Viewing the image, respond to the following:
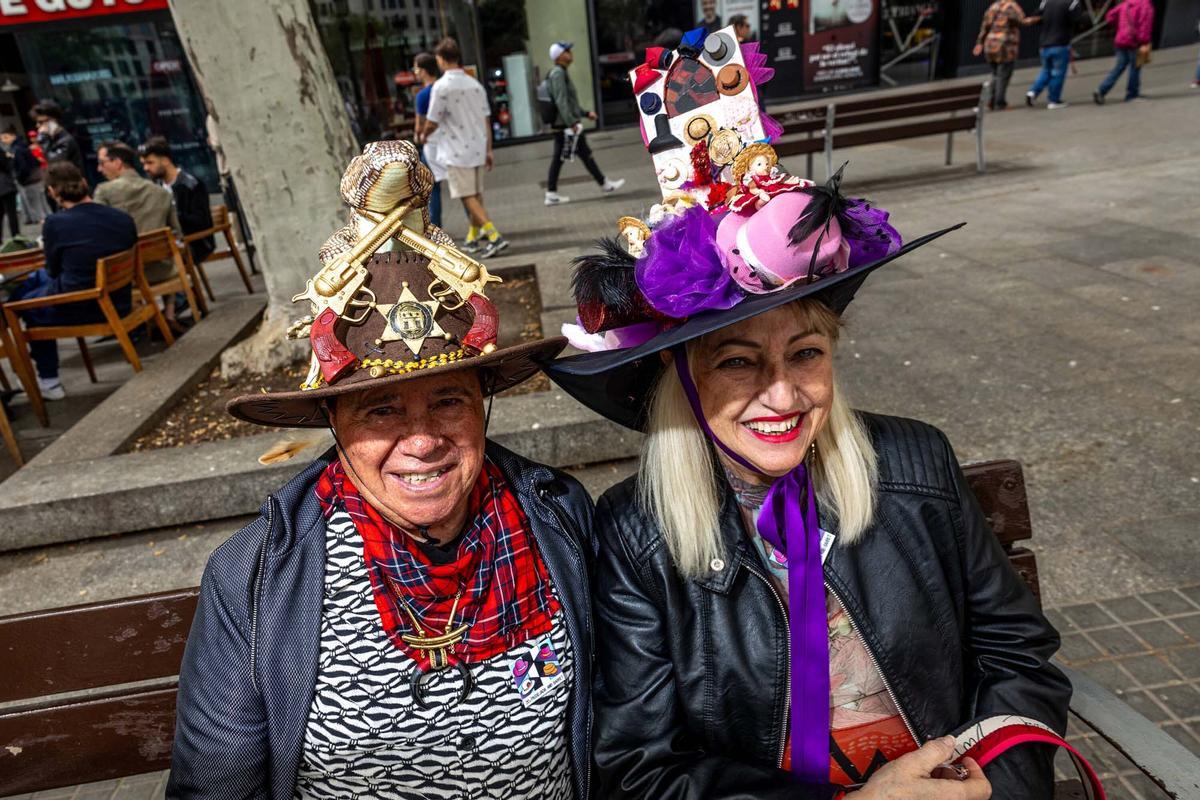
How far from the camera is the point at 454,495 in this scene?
1.74 m

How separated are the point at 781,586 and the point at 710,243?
0.72 meters

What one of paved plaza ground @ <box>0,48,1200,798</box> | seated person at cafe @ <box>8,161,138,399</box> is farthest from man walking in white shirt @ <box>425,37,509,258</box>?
seated person at cafe @ <box>8,161,138,399</box>

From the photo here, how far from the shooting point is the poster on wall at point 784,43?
56.8ft

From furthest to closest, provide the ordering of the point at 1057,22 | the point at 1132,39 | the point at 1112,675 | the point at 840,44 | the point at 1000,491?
the point at 840,44, the point at 1057,22, the point at 1132,39, the point at 1112,675, the point at 1000,491

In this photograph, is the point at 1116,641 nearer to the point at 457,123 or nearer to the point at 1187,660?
the point at 1187,660

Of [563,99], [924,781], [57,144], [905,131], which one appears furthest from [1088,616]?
[57,144]

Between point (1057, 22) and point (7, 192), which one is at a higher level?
point (1057, 22)

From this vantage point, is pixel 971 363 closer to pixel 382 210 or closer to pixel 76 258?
pixel 382 210

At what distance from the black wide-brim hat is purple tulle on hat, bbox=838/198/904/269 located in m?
0.03

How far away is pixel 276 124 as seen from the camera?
5.16m

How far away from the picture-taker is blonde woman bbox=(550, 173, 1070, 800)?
1.71m

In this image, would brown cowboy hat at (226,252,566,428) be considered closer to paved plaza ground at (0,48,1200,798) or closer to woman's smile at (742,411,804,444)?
woman's smile at (742,411,804,444)

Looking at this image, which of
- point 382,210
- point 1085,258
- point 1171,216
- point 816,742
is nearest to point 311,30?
point 382,210

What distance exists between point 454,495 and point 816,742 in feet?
2.90
